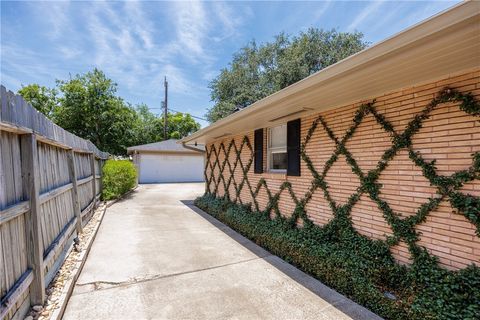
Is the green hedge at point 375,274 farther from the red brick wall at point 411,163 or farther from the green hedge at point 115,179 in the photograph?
the green hedge at point 115,179

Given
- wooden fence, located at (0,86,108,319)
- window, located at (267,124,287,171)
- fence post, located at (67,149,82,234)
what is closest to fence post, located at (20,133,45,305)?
wooden fence, located at (0,86,108,319)

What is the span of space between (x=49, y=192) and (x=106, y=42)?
29.2 ft

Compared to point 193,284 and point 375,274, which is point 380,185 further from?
point 193,284

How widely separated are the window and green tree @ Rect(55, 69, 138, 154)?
65.5 feet

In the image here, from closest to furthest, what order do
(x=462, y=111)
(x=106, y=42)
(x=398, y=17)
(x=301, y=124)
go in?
(x=462, y=111)
(x=301, y=124)
(x=398, y=17)
(x=106, y=42)

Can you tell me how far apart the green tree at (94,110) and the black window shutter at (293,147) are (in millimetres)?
20818

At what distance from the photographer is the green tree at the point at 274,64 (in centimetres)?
1462

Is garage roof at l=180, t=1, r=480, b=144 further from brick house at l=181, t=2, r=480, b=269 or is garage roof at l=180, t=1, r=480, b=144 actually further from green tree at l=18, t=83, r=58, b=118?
green tree at l=18, t=83, r=58, b=118

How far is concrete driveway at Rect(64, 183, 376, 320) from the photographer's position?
2.77 meters

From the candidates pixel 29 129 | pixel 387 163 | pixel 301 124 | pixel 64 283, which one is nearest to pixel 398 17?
pixel 301 124

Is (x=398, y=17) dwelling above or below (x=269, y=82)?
below

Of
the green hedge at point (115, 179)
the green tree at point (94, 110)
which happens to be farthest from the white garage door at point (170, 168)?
the green hedge at point (115, 179)

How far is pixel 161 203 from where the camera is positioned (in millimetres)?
10195

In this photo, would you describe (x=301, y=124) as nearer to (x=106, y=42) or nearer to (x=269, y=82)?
(x=106, y=42)
